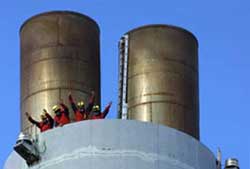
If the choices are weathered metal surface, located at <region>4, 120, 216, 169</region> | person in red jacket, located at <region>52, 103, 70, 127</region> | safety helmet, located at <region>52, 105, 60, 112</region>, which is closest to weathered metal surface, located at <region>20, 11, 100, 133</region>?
safety helmet, located at <region>52, 105, 60, 112</region>

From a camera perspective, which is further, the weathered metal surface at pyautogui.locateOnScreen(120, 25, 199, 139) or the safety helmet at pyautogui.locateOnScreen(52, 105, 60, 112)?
the weathered metal surface at pyautogui.locateOnScreen(120, 25, 199, 139)

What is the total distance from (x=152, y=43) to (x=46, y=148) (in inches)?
253

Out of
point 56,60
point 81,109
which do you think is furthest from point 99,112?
point 56,60

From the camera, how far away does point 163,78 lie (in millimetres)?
39344

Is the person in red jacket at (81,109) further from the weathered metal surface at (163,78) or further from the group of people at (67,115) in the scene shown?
the weathered metal surface at (163,78)

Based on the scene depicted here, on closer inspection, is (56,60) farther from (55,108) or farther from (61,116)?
(61,116)

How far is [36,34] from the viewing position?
39406mm

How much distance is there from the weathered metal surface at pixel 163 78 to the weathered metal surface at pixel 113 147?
3.22m

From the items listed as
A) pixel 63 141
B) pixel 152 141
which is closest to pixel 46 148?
pixel 63 141

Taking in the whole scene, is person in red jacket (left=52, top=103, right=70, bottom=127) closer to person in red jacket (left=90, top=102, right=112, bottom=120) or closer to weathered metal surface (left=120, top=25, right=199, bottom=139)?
person in red jacket (left=90, top=102, right=112, bottom=120)

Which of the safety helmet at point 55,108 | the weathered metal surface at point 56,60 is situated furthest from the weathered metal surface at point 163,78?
the safety helmet at point 55,108

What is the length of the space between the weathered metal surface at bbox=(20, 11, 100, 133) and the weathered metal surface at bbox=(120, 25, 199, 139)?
1254 millimetres

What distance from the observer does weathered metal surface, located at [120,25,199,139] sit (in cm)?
3897

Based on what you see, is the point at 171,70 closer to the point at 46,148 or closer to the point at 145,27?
the point at 145,27
